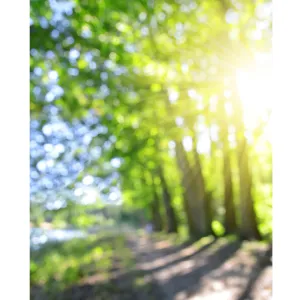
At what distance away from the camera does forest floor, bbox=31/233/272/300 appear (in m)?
1.41

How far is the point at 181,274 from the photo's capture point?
1453mm

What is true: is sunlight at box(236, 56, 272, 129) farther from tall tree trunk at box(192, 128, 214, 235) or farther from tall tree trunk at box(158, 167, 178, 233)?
tall tree trunk at box(158, 167, 178, 233)

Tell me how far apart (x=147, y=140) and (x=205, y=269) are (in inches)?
22.0

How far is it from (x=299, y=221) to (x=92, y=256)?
0.79 m

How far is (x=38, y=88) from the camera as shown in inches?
63.2

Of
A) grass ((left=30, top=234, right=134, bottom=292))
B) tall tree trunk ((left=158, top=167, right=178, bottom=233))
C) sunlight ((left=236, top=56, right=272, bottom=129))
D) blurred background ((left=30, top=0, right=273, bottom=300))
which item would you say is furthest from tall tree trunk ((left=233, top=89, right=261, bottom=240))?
grass ((left=30, top=234, right=134, bottom=292))

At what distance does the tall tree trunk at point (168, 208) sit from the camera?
1.56 m

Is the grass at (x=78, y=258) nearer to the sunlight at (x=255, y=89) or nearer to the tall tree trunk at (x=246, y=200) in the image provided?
the tall tree trunk at (x=246, y=200)

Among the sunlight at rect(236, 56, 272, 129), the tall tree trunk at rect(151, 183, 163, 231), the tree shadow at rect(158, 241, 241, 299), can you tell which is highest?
the sunlight at rect(236, 56, 272, 129)

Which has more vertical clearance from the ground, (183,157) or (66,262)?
(183,157)

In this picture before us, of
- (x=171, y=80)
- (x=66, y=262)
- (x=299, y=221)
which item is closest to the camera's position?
(x=299, y=221)
